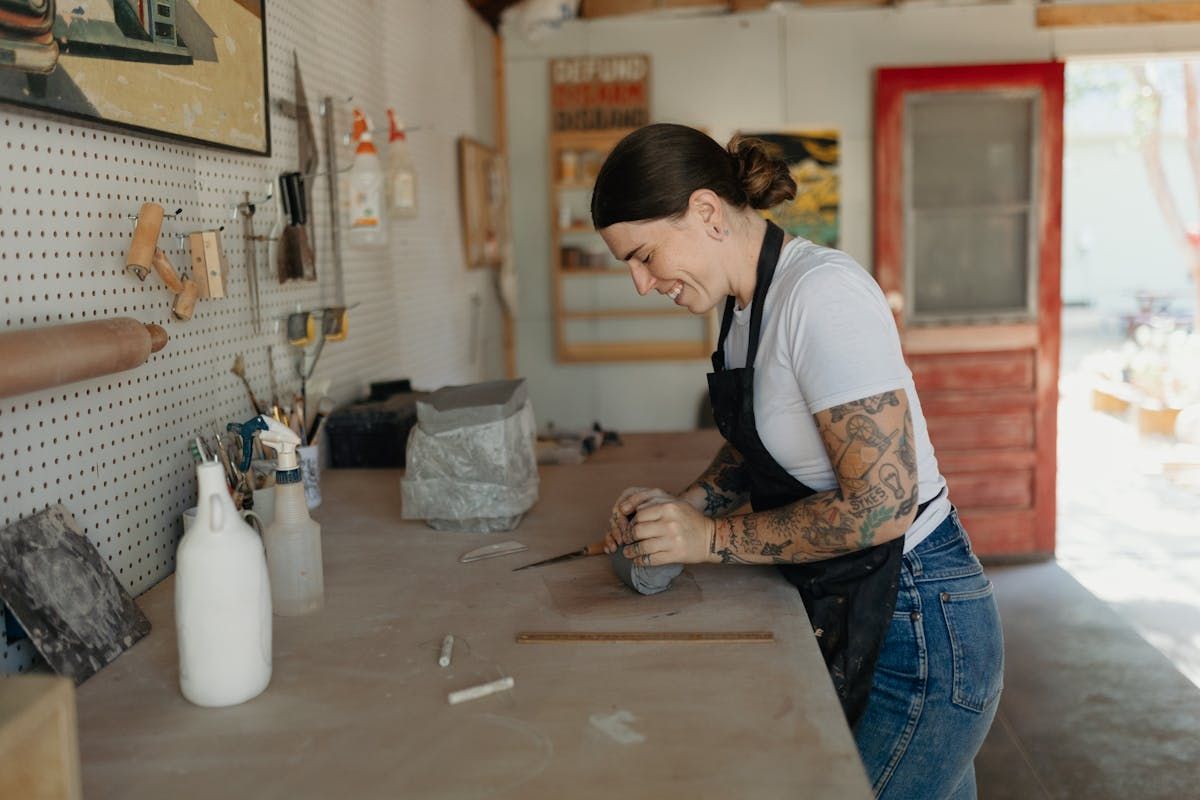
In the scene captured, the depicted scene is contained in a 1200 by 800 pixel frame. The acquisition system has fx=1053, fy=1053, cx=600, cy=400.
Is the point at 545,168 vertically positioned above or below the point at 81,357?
above

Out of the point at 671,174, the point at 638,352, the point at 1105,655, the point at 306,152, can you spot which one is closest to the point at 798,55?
the point at 638,352

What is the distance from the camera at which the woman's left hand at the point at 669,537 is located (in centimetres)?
152

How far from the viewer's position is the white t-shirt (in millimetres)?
1411

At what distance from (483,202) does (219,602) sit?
11.1ft

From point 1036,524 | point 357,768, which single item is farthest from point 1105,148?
point 357,768

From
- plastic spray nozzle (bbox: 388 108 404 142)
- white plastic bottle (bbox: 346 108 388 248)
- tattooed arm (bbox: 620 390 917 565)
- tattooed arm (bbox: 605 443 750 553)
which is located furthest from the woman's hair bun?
plastic spray nozzle (bbox: 388 108 404 142)

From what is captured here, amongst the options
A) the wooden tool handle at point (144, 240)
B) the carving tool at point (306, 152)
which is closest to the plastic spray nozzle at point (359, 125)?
the carving tool at point (306, 152)

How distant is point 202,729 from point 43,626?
0.28 meters

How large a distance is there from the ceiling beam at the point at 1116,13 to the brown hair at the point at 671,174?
4.05 m

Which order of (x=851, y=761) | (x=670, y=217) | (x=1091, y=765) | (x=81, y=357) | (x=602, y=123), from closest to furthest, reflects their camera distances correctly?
(x=851, y=761) → (x=81, y=357) → (x=670, y=217) → (x=1091, y=765) → (x=602, y=123)

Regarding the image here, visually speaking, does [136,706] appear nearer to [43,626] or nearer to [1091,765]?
[43,626]

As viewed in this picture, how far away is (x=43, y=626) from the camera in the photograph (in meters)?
1.25

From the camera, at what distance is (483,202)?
4.36m

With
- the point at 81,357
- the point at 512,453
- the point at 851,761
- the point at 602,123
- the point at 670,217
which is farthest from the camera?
the point at 602,123
